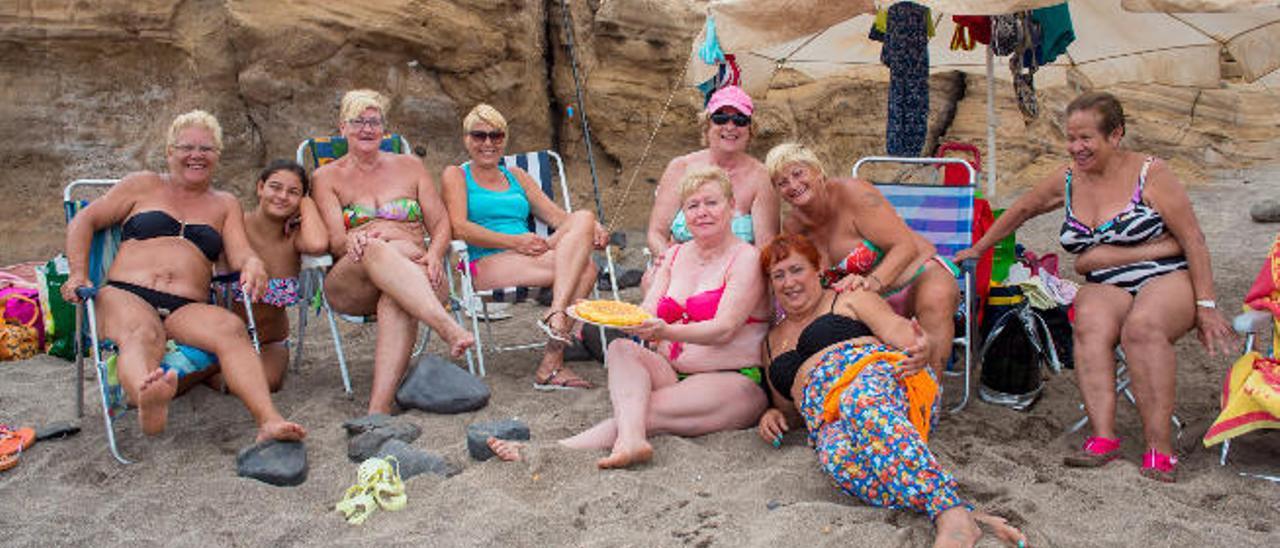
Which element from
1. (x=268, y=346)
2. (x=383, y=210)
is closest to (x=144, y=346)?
(x=268, y=346)

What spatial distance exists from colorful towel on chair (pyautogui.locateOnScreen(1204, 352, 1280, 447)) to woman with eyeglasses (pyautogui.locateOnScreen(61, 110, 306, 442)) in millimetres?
3046

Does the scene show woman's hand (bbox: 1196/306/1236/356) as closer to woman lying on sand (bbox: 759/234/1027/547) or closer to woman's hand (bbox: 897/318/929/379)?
woman lying on sand (bbox: 759/234/1027/547)

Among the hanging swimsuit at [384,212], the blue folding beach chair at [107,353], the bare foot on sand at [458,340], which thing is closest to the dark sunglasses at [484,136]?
the hanging swimsuit at [384,212]

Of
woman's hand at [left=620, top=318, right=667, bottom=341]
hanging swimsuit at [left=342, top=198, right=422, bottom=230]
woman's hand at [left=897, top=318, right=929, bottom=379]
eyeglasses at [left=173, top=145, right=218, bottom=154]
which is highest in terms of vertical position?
eyeglasses at [left=173, top=145, right=218, bottom=154]

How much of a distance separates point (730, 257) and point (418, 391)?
136 centimetres

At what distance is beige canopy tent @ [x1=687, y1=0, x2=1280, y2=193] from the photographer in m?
5.23

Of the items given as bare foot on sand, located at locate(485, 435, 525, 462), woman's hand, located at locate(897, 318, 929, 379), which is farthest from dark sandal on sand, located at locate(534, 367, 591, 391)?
woman's hand, located at locate(897, 318, 929, 379)

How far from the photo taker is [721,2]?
5.46m

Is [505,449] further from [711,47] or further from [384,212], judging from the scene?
[711,47]

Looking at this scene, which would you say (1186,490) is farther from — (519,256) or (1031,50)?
(1031,50)

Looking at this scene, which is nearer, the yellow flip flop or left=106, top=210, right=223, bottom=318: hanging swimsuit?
the yellow flip flop

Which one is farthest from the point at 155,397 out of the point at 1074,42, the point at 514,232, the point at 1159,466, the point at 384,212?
the point at 1074,42

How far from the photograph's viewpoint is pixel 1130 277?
140 inches

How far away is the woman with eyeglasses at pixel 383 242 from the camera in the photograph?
4043mm
